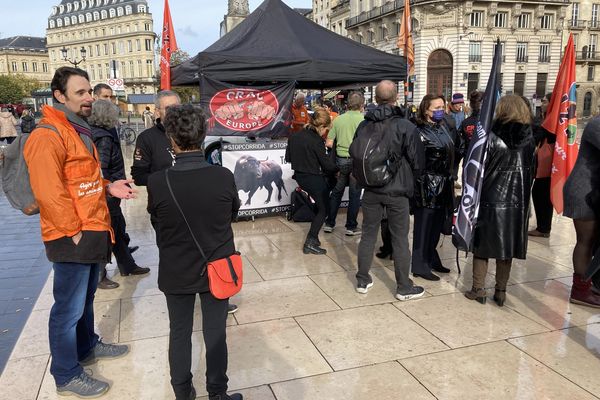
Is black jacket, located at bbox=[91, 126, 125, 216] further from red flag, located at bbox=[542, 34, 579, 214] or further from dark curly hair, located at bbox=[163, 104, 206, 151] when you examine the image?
red flag, located at bbox=[542, 34, 579, 214]

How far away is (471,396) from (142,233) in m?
5.19

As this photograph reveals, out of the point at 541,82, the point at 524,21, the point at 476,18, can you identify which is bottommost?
the point at 541,82

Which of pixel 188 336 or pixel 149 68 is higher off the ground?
pixel 149 68

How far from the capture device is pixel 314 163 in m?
5.70

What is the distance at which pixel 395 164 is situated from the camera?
13.4ft

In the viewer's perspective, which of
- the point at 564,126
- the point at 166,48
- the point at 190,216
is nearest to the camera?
the point at 190,216

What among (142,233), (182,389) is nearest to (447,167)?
(182,389)

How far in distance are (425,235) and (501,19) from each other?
54.8 meters

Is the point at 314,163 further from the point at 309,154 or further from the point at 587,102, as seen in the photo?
the point at 587,102

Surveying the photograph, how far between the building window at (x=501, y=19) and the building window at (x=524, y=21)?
1.54 meters

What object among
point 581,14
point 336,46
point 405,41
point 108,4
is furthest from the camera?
point 108,4

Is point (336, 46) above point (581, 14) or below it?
below

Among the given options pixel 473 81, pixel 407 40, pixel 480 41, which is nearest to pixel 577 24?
pixel 480 41

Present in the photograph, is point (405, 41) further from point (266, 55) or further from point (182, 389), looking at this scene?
point (182, 389)
